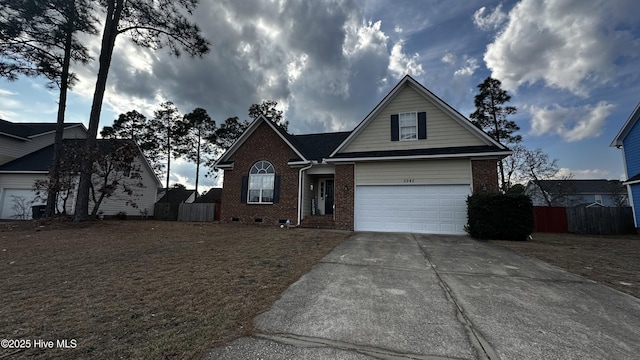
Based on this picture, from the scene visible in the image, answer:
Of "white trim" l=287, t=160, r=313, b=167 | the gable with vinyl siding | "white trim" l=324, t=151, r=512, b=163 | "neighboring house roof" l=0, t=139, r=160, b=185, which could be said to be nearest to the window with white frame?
the gable with vinyl siding

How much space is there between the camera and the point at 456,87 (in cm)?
1352

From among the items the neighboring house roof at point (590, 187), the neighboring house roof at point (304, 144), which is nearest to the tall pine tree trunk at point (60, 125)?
the neighboring house roof at point (304, 144)

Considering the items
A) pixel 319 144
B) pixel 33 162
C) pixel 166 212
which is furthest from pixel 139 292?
pixel 33 162

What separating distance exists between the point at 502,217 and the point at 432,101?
5.77 m

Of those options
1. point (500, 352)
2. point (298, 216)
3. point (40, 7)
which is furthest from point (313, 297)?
point (40, 7)

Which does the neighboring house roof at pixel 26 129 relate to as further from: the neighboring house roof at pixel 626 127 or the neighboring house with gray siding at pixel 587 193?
the neighboring house with gray siding at pixel 587 193

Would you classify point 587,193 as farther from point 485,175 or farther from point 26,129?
point 26,129

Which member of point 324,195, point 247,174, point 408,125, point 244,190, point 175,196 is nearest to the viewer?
point 408,125

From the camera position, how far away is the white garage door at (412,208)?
34.7 feet

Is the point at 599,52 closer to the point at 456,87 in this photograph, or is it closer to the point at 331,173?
the point at 456,87

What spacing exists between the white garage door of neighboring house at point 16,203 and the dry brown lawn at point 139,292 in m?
12.4

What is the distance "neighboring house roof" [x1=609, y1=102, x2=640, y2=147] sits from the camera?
13.2 metres

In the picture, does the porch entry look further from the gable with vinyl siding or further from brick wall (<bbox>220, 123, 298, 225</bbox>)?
the gable with vinyl siding

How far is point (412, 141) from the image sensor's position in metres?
11.6
